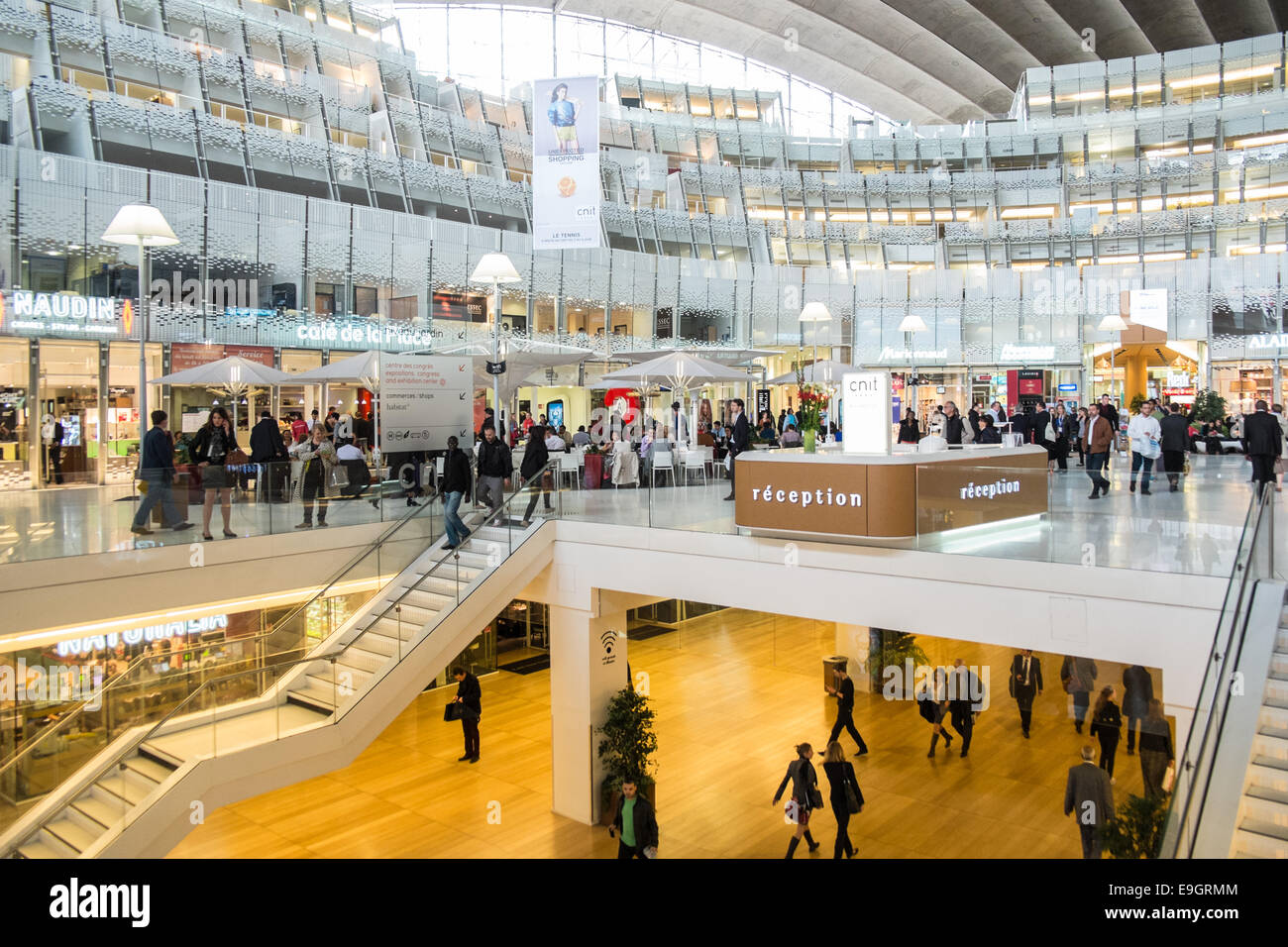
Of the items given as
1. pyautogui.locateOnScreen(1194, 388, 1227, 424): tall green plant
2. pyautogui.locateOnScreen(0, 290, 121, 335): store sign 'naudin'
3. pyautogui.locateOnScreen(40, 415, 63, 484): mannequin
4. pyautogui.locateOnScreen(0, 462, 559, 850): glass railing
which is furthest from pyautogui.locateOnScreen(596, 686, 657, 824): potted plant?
pyautogui.locateOnScreen(1194, 388, 1227, 424): tall green plant

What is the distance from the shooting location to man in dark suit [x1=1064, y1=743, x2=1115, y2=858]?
31.0 ft

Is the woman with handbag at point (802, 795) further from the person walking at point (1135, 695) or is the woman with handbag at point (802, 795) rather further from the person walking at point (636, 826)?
the person walking at point (1135, 695)

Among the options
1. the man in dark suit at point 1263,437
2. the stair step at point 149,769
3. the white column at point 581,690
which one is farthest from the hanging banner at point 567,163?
the man in dark suit at point 1263,437

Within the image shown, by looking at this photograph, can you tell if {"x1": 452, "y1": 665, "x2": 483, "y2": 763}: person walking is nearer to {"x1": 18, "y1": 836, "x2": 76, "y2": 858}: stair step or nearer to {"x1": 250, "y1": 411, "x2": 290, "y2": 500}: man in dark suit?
{"x1": 250, "y1": 411, "x2": 290, "y2": 500}: man in dark suit

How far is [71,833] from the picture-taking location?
8312 mm

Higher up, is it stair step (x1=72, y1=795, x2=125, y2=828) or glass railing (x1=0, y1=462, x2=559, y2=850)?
glass railing (x1=0, y1=462, x2=559, y2=850)

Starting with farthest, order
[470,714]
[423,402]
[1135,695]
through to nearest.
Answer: [470,714]
[423,402]
[1135,695]

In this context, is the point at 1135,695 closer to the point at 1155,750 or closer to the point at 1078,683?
the point at 1078,683

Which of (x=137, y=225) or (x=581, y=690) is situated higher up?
(x=137, y=225)

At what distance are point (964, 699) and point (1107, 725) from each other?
9.36ft

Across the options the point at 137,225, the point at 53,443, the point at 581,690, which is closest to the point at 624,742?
the point at 581,690

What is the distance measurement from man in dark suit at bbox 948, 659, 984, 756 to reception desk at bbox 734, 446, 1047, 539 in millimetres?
6368

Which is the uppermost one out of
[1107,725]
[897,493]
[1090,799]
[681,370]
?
[681,370]
